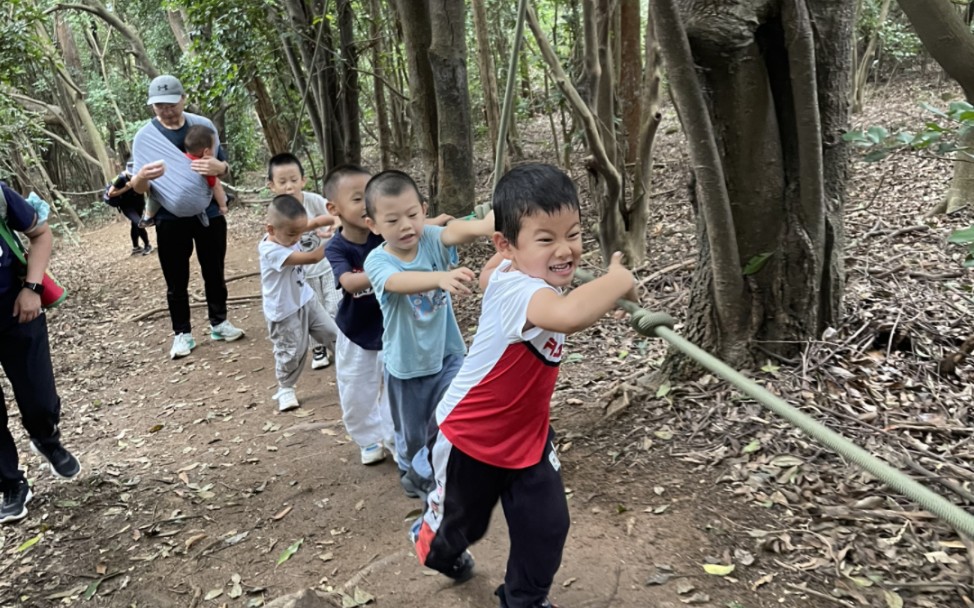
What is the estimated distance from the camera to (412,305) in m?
2.97

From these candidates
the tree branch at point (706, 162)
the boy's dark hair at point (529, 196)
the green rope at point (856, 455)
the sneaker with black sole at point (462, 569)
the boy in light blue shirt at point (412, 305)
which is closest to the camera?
the green rope at point (856, 455)

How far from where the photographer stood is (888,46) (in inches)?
587

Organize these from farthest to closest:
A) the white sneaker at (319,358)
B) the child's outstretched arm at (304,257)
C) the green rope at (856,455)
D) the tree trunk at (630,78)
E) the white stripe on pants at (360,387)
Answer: the tree trunk at (630,78) < the white sneaker at (319,358) < the child's outstretched arm at (304,257) < the white stripe on pants at (360,387) < the green rope at (856,455)

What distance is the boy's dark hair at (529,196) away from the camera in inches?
75.8

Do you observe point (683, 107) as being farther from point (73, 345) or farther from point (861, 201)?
point (73, 345)

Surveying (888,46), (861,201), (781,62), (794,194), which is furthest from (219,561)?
(888,46)

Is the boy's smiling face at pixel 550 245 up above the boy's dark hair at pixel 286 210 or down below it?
above

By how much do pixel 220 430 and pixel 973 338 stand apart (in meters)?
4.37

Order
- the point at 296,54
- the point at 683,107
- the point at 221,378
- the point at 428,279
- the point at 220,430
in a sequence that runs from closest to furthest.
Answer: the point at 428,279 < the point at 683,107 < the point at 220,430 < the point at 221,378 < the point at 296,54

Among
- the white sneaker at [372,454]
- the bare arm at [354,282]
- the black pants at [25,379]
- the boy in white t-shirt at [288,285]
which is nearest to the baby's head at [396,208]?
the bare arm at [354,282]

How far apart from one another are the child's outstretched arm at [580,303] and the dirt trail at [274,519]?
1.17 m

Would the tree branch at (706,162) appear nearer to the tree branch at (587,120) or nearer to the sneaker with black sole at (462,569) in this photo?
the sneaker with black sole at (462,569)

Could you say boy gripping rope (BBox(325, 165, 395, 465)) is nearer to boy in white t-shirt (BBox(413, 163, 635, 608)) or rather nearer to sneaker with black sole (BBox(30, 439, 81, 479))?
boy in white t-shirt (BBox(413, 163, 635, 608))

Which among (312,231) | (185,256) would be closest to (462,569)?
(312,231)
